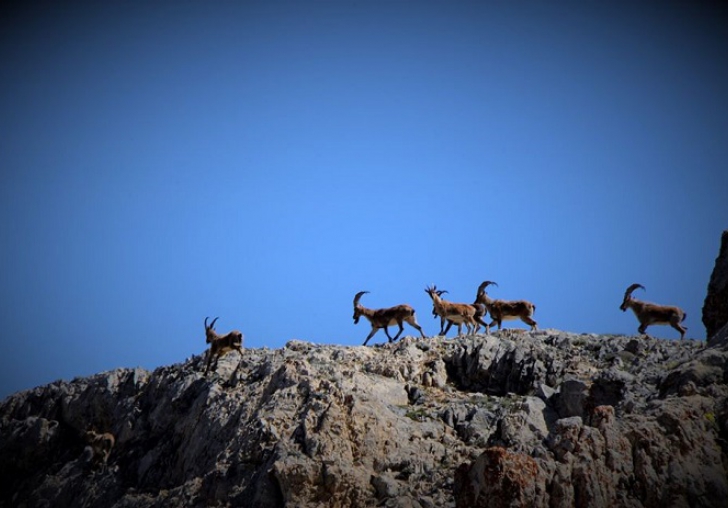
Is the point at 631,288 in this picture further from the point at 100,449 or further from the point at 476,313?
the point at 100,449

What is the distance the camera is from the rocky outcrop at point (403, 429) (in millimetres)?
14586

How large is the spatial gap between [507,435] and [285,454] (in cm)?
697

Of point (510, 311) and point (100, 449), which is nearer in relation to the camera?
point (100, 449)

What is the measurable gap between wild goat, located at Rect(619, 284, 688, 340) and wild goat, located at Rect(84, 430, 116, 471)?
24823 mm

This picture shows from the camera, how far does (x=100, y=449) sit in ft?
90.8

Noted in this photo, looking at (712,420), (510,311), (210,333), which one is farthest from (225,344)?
(712,420)

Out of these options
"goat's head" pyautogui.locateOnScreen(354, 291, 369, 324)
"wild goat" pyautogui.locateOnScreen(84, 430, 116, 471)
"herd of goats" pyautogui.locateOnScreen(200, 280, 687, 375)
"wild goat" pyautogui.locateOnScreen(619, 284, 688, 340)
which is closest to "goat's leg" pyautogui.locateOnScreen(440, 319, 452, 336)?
"herd of goats" pyautogui.locateOnScreen(200, 280, 687, 375)

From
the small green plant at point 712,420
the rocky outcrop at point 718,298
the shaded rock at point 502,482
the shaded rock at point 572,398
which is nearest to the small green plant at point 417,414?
the shaded rock at point 572,398

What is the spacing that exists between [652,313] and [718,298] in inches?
272

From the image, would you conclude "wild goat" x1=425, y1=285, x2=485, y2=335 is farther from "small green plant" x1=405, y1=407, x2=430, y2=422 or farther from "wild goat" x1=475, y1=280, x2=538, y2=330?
"small green plant" x1=405, y1=407, x2=430, y2=422

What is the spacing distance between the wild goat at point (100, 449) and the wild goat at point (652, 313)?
24.8 metres

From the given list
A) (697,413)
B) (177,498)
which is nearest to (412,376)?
(177,498)

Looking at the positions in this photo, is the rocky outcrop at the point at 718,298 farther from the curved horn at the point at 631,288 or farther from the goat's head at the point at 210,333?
the goat's head at the point at 210,333

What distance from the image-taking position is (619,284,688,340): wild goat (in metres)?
29.0
